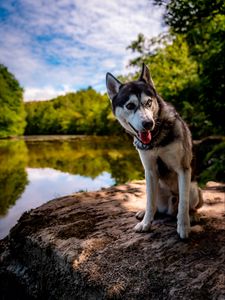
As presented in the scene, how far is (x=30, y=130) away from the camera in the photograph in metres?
90.1

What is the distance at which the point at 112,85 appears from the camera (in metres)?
4.29

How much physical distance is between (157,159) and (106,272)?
1.53 meters

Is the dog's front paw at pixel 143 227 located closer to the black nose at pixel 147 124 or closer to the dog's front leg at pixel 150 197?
the dog's front leg at pixel 150 197

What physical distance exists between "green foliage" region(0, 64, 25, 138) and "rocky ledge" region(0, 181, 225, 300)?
33324 millimetres

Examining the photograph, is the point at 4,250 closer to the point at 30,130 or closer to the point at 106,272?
the point at 106,272

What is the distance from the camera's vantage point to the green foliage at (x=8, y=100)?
130 feet

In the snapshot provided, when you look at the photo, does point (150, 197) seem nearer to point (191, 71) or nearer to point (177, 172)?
point (177, 172)

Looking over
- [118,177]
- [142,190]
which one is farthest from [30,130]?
[142,190]

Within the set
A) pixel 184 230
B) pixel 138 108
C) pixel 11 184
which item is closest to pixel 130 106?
pixel 138 108

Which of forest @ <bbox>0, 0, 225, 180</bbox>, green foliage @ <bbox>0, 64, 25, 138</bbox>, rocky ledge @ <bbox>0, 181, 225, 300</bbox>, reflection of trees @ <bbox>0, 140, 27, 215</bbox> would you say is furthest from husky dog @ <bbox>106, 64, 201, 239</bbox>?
green foliage @ <bbox>0, 64, 25, 138</bbox>

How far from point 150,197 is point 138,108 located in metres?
1.27

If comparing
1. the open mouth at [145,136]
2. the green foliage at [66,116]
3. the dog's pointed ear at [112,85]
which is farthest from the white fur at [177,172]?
the green foliage at [66,116]

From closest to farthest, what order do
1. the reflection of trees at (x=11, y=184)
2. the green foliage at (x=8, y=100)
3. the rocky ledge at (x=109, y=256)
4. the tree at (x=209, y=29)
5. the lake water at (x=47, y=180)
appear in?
the rocky ledge at (x=109, y=256) → the tree at (x=209, y=29) → the lake water at (x=47, y=180) → the reflection of trees at (x=11, y=184) → the green foliage at (x=8, y=100)

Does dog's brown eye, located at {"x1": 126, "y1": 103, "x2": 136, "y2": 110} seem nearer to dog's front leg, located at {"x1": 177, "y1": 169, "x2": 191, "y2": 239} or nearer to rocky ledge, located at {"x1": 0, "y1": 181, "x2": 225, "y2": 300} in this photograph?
dog's front leg, located at {"x1": 177, "y1": 169, "x2": 191, "y2": 239}
